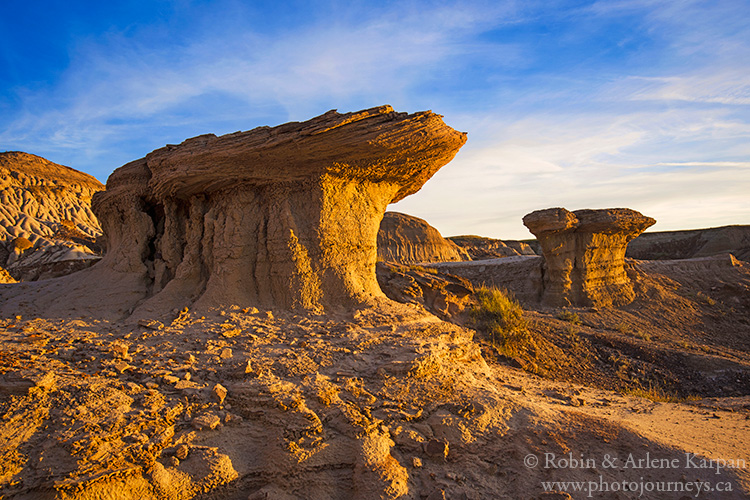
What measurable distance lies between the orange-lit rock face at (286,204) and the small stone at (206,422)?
2.15m

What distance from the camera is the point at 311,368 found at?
3.85 m

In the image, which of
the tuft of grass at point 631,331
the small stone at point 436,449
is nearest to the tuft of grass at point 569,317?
the tuft of grass at point 631,331

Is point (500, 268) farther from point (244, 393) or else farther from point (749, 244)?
point (749, 244)

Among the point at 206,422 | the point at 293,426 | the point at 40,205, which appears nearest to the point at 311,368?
the point at 293,426

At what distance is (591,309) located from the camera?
1316cm

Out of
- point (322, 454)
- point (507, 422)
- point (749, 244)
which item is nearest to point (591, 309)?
point (507, 422)

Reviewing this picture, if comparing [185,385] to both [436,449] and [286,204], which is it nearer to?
[436,449]

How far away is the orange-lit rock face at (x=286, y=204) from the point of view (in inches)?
195

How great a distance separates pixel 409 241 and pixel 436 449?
2705 centimetres

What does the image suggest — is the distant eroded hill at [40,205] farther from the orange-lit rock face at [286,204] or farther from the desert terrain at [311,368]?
the desert terrain at [311,368]

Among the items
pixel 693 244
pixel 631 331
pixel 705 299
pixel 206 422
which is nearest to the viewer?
pixel 206 422

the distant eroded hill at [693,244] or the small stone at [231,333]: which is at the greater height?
the distant eroded hill at [693,244]

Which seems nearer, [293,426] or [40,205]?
[293,426]

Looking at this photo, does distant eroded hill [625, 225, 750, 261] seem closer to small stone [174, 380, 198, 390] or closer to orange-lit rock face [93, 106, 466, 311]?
orange-lit rock face [93, 106, 466, 311]
